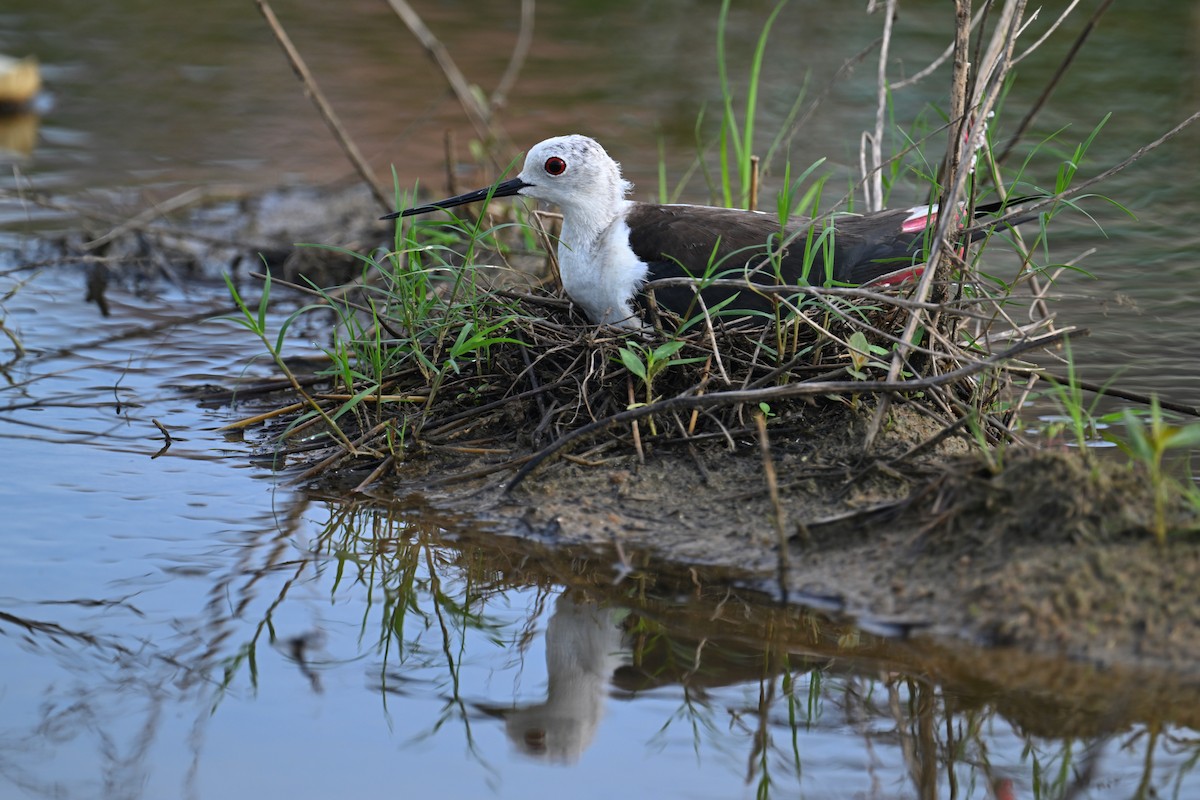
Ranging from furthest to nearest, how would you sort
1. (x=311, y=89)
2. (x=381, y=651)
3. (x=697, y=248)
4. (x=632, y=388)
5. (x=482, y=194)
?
(x=311, y=89)
(x=482, y=194)
(x=697, y=248)
(x=632, y=388)
(x=381, y=651)

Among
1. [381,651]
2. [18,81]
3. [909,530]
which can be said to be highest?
[18,81]

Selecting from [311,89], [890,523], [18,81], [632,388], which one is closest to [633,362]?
[632,388]

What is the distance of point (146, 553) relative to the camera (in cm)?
405

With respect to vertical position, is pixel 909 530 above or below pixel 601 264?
below

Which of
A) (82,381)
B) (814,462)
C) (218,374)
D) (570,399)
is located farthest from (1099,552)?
(82,381)

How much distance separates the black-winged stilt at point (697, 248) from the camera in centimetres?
447

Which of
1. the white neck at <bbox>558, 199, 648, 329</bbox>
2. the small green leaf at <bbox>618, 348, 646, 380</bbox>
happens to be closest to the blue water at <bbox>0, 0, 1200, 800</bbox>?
the small green leaf at <bbox>618, 348, 646, 380</bbox>

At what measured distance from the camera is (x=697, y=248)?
177 inches

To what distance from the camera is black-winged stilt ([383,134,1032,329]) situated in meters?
4.47

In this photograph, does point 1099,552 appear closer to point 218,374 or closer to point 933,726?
point 933,726

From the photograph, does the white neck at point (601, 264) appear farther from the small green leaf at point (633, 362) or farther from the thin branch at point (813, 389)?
the thin branch at point (813, 389)

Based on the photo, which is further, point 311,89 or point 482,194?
point 311,89

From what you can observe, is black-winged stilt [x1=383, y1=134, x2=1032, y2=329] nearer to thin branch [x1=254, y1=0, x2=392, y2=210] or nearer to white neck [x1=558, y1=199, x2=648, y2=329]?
white neck [x1=558, y1=199, x2=648, y2=329]

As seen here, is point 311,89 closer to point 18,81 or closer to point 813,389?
point 813,389
